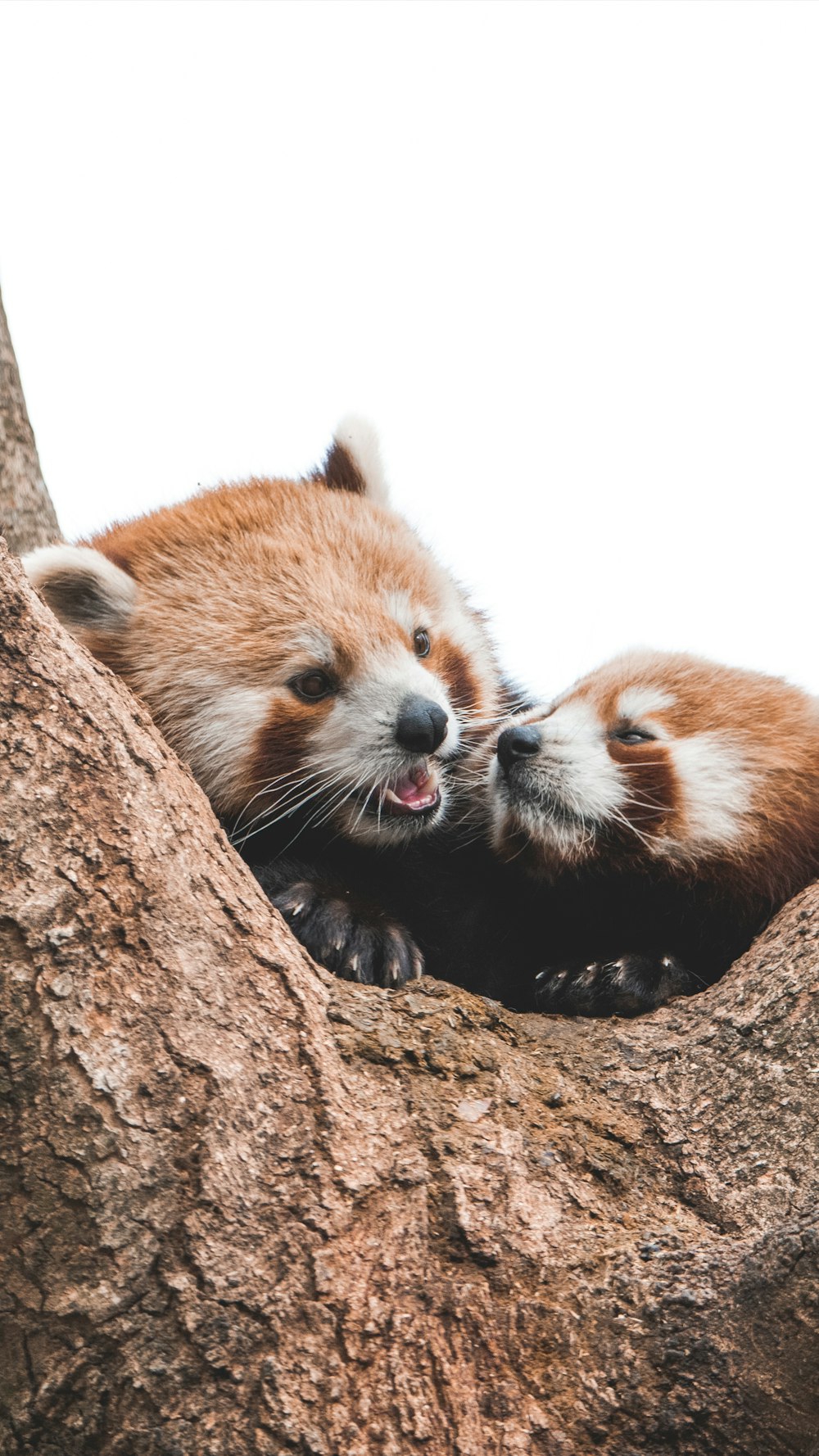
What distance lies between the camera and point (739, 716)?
126 inches

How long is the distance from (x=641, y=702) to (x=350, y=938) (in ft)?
3.77

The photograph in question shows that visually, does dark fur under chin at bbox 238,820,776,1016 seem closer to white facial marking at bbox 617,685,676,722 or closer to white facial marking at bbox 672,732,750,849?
white facial marking at bbox 672,732,750,849

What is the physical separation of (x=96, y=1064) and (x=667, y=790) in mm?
1825

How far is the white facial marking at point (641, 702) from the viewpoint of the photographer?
10.6ft

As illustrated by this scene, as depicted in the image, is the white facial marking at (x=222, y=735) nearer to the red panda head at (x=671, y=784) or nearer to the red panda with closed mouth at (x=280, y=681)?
the red panda with closed mouth at (x=280, y=681)

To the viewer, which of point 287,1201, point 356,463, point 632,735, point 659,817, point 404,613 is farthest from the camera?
point 356,463

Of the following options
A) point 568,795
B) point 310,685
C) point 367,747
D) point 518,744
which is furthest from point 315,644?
point 568,795

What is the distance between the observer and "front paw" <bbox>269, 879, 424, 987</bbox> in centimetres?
258

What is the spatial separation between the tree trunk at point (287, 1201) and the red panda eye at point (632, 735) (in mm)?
1249

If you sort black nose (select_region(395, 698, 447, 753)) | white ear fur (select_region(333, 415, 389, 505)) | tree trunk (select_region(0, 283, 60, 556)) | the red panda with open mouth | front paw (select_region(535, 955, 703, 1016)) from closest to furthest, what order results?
front paw (select_region(535, 955, 703, 1016))
the red panda with open mouth
black nose (select_region(395, 698, 447, 753))
white ear fur (select_region(333, 415, 389, 505))
tree trunk (select_region(0, 283, 60, 556))

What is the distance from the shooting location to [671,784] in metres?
3.06

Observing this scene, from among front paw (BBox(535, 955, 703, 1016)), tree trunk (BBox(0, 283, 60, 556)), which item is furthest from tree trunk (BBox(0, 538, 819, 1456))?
tree trunk (BBox(0, 283, 60, 556))

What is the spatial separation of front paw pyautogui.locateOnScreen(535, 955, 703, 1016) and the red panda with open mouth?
0.01 meters

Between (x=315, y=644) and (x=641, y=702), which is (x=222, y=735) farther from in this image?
(x=641, y=702)
